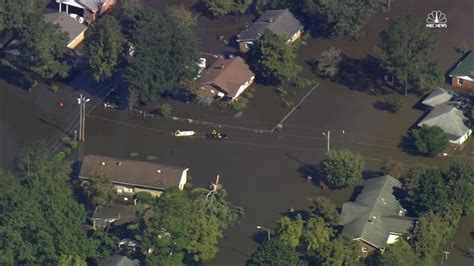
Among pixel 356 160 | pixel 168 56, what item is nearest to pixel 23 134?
pixel 168 56

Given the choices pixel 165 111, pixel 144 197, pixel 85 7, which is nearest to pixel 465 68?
pixel 165 111

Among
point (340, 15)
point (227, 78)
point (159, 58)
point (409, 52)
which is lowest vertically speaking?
point (227, 78)

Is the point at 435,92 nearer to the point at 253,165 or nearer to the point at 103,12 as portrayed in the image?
the point at 253,165

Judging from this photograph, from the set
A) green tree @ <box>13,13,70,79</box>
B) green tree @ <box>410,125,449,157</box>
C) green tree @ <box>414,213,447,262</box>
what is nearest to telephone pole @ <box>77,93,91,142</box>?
green tree @ <box>13,13,70,79</box>

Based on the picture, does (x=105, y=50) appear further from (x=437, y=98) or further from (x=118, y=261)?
(x=437, y=98)

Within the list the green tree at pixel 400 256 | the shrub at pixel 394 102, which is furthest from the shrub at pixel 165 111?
the green tree at pixel 400 256
